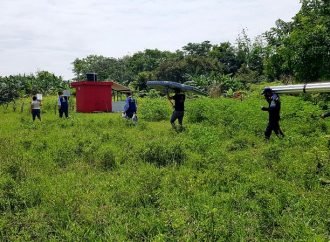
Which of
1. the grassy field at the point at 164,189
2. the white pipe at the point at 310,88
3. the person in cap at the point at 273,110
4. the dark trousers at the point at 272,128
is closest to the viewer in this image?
the white pipe at the point at 310,88

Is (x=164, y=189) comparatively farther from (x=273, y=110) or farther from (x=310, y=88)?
(x=273, y=110)

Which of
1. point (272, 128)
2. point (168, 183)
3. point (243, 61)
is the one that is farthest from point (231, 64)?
point (168, 183)

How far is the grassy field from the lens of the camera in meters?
4.89

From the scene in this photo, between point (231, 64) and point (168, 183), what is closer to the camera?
point (168, 183)

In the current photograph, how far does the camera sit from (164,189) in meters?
6.40

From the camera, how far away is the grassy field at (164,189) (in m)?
4.89

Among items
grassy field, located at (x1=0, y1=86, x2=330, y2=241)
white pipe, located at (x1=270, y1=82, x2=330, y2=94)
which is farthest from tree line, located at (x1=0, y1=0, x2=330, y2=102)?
white pipe, located at (x1=270, y1=82, x2=330, y2=94)

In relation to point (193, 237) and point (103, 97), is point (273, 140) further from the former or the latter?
point (103, 97)

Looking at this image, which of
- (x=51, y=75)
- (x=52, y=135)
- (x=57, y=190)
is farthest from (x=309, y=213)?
(x=51, y=75)

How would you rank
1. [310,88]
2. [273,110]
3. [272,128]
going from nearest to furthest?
[310,88] → [273,110] → [272,128]

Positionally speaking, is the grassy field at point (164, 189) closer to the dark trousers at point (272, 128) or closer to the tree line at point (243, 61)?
the dark trousers at point (272, 128)

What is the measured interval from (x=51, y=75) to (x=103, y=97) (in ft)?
96.5

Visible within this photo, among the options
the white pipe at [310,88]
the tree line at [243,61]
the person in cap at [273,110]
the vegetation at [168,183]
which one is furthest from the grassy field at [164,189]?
the tree line at [243,61]

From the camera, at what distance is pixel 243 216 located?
17.3 feet
